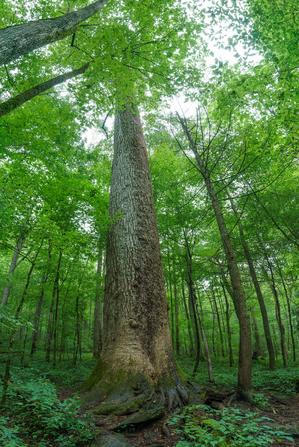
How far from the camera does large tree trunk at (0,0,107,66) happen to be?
3298 millimetres

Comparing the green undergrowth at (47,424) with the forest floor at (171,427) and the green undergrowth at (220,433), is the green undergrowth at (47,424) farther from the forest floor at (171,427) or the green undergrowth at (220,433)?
the green undergrowth at (220,433)

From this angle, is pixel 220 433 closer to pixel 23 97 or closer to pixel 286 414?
pixel 286 414

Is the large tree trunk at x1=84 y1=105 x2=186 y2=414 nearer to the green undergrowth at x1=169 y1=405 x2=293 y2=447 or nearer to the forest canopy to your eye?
the forest canopy

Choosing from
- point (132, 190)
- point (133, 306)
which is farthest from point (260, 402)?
point (132, 190)

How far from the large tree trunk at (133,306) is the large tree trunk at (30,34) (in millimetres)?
3451

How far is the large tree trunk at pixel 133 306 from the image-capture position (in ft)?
15.5

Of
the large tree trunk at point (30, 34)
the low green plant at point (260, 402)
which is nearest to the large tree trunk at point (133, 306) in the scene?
the low green plant at point (260, 402)

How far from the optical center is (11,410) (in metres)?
3.86

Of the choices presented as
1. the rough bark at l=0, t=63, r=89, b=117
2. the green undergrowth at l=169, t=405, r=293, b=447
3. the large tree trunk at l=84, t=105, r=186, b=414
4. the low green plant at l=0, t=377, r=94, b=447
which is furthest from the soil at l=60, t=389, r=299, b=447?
the rough bark at l=0, t=63, r=89, b=117

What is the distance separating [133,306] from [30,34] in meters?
4.64

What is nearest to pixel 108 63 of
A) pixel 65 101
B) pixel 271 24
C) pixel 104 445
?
pixel 271 24

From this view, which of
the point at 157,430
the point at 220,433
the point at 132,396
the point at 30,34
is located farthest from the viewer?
the point at 132,396

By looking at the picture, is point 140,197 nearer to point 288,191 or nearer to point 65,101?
point 65,101

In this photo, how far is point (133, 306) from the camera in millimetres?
5332
